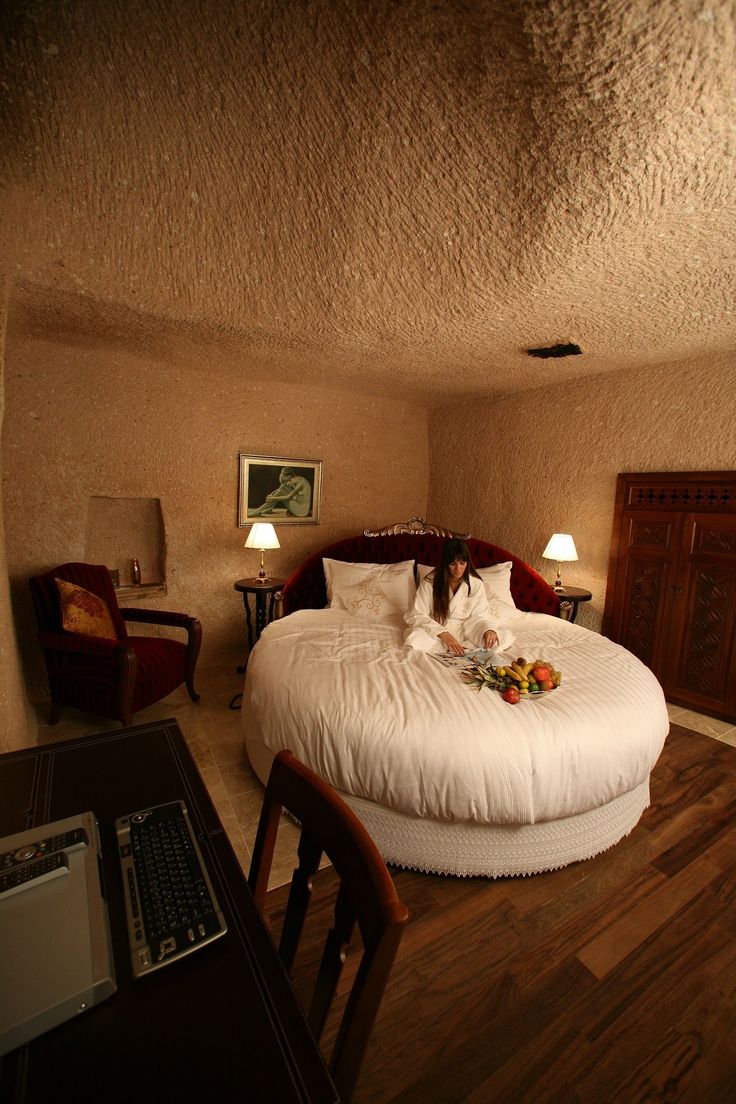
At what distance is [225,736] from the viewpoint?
116 inches

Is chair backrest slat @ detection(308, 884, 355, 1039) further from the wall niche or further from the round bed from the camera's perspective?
the wall niche

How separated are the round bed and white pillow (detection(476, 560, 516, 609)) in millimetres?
1052

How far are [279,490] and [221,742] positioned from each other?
2294mm

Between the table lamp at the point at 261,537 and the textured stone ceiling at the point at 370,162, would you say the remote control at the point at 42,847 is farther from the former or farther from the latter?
the table lamp at the point at 261,537

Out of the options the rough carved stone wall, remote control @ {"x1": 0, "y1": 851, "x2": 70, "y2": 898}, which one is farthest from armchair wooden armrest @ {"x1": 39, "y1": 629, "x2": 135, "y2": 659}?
remote control @ {"x1": 0, "y1": 851, "x2": 70, "y2": 898}

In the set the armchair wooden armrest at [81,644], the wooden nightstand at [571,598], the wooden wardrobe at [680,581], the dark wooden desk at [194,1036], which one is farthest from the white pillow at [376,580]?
the dark wooden desk at [194,1036]

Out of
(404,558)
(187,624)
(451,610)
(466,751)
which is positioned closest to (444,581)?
(451,610)

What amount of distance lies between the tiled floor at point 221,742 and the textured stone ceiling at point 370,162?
8.46ft

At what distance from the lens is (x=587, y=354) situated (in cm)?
335

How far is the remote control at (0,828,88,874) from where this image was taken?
0.89m

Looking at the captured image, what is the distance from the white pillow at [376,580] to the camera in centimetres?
354

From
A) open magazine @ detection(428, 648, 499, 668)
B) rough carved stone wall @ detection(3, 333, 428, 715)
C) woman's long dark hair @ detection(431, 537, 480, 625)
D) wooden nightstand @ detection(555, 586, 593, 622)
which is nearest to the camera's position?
open magazine @ detection(428, 648, 499, 668)

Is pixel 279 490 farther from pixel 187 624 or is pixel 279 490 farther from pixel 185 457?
pixel 187 624

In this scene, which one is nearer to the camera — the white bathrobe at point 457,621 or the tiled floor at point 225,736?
the tiled floor at point 225,736
